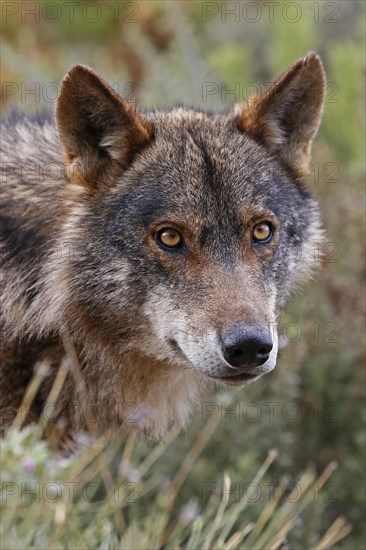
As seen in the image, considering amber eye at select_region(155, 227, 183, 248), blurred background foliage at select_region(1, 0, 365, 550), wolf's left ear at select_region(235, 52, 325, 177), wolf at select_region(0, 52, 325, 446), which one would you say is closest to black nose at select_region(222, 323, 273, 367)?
wolf at select_region(0, 52, 325, 446)

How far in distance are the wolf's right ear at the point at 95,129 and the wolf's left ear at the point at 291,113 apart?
22.6 inches

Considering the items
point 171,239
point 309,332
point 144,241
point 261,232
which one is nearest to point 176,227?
point 171,239

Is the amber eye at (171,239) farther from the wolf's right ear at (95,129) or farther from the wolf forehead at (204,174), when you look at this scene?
the wolf's right ear at (95,129)

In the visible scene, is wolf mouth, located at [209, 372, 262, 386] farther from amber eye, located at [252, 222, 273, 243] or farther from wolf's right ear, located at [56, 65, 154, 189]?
wolf's right ear, located at [56, 65, 154, 189]

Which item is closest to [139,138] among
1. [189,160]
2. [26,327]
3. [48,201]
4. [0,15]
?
[189,160]

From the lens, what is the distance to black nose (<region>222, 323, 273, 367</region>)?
11.9ft

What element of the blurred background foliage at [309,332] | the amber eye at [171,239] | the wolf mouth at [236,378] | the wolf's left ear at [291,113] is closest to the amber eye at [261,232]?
the amber eye at [171,239]

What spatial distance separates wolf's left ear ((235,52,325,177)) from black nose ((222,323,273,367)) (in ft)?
4.15

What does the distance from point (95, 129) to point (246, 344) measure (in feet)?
4.29

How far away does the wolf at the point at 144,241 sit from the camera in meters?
3.97

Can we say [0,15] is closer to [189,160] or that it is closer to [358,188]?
[358,188]

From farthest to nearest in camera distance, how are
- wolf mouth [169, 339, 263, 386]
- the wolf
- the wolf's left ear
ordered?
1. the wolf's left ear
2. the wolf
3. wolf mouth [169, 339, 263, 386]

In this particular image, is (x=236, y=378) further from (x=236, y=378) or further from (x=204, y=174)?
(x=204, y=174)

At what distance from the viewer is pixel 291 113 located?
4574 mm
